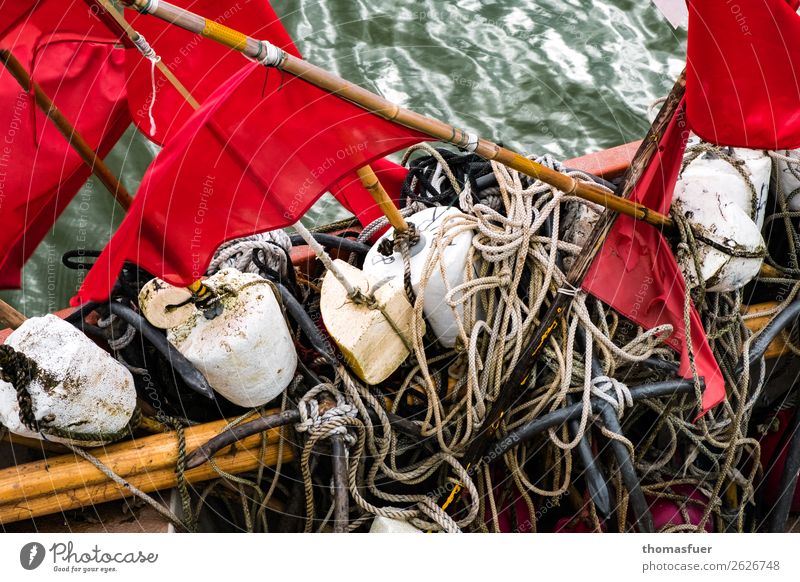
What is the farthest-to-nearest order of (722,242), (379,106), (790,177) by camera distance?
(790,177), (722,242), (379,106)

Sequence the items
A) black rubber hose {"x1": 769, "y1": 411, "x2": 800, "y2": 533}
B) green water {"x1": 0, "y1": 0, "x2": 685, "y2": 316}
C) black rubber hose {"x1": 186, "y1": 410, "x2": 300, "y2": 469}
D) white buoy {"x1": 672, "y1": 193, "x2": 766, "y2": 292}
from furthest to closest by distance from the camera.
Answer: green water {"x1": 0, "y1": 0, "x2": 685, "y2": 316} < black rubber hose {"x1": 769, "y1": 411, "x2": 800, "y2": 533} < white buoy {"x1": 672, "y1": 193, "x2": 766, "y2": 292} < black rubber hose {"x1": 186, "y1": 410, "x2": 300, "y2": 469}

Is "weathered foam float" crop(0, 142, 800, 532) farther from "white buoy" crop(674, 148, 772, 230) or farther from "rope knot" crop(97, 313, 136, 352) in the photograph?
"white buoy" crop(674, 148, 772, 230)

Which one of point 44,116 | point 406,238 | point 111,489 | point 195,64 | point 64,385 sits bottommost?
point 111,489

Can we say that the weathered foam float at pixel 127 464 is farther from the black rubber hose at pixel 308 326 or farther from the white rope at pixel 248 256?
the white rope at pixel 248 256

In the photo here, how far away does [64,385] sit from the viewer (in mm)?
2281

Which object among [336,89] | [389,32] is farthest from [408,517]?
[389,32]

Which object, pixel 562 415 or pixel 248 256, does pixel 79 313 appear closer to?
pixel 248 256

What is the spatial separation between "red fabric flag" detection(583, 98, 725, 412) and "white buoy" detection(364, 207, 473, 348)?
1.38 feet

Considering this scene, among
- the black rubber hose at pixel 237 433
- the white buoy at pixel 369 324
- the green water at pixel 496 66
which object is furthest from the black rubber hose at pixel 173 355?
the green water at pixel 496 66

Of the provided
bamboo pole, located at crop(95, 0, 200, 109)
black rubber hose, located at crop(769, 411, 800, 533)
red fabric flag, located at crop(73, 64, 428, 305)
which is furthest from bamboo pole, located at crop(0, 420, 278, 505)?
black rubber hose, located at crop(769, 411, 800, 533)

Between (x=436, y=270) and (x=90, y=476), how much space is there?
1.17 meters

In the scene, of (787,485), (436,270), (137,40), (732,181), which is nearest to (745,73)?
(732,181)

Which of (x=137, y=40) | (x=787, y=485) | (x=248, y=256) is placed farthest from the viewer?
(x=787, y=485)

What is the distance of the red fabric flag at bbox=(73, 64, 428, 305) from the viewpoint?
84.2 inches
